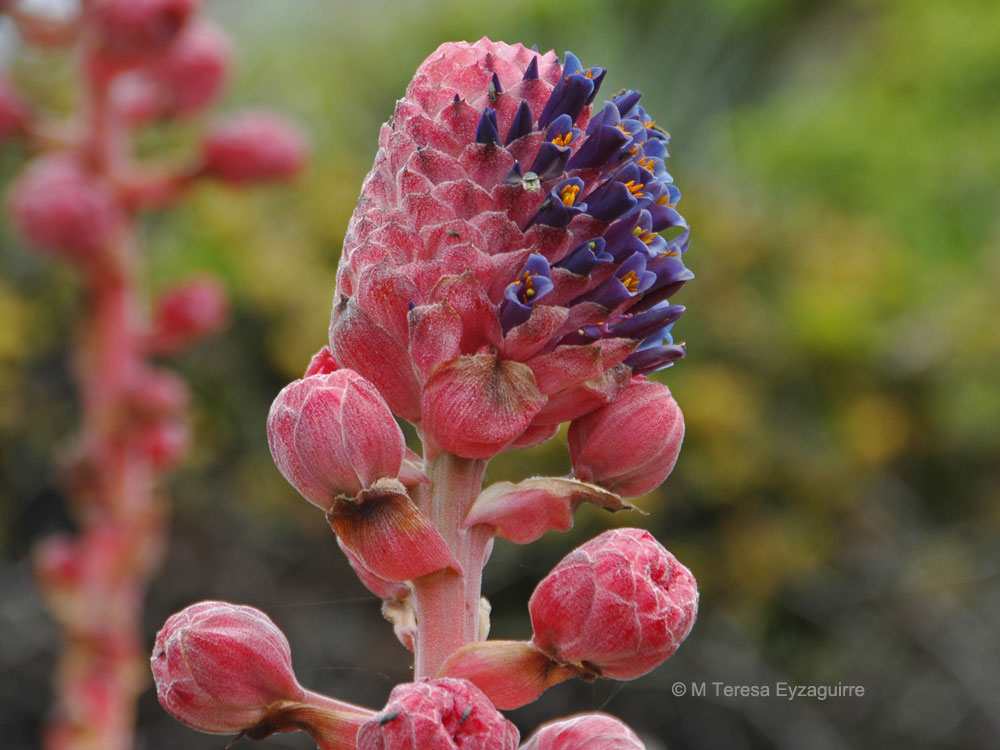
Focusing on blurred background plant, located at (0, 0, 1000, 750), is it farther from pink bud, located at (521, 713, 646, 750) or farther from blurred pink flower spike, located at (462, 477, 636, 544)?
pink bud, located at (521, 713, 646, 750)

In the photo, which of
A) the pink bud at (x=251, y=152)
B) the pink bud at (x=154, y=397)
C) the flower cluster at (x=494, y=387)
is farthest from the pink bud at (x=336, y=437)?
the pink bud at (x=251, y=152)

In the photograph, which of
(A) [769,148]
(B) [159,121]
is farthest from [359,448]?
(A) [769,148]

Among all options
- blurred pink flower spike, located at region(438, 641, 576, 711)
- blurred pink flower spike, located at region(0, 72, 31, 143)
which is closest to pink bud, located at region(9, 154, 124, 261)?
blurred pink flower spike, located at region(0, 72, 31, 143)

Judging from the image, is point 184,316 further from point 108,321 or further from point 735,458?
point 735,458

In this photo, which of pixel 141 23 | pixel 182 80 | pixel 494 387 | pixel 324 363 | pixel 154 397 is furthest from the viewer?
pixel 182 80

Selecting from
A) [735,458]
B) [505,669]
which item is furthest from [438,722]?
[735,458]

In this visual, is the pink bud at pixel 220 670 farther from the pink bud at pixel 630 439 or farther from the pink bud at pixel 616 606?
the pink bud at pixel 630 439

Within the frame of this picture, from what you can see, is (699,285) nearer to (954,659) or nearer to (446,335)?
(954,659)
